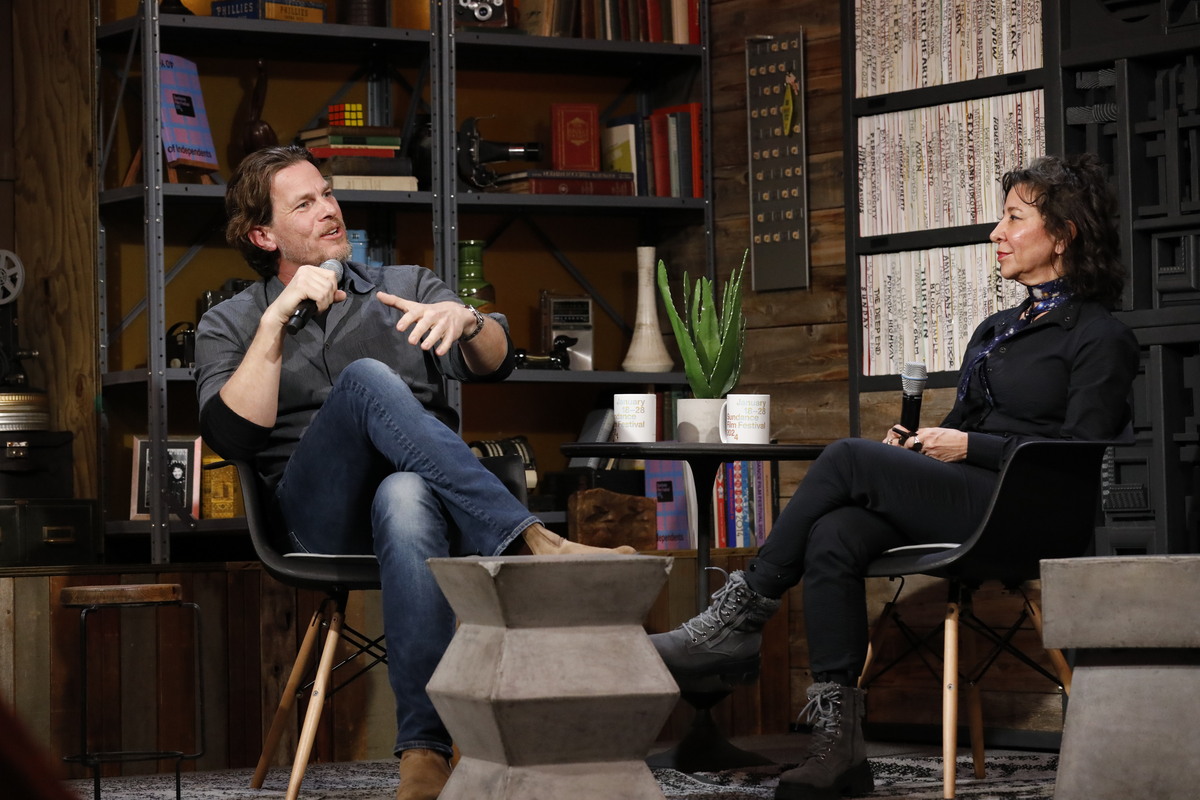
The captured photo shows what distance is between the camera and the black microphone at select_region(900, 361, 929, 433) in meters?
2.90

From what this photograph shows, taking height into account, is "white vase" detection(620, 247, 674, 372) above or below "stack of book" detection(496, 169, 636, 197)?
below

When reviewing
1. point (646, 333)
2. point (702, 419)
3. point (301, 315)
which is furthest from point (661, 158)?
point (301, 315)

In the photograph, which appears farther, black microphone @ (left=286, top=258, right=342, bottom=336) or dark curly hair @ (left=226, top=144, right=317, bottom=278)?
dark curly hair @ (left=226, top=144, right=317, bottom=278)

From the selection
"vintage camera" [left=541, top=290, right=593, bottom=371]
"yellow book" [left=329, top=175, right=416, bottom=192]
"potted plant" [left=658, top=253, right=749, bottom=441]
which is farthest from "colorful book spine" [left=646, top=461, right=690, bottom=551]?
"yellow book" [left=329, top=175, right=416, bottom=192]

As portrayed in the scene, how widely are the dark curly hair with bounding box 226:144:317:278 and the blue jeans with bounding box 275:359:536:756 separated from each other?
557mm

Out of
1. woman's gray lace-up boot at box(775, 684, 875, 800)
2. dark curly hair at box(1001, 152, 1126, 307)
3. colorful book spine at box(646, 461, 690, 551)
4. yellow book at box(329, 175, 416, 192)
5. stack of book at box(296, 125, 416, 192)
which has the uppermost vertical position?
stack of book at box(296, 125, 416, 192)

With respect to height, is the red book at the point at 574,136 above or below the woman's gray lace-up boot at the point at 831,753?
above

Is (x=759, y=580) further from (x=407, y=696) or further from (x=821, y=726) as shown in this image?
(x=407, y=696)

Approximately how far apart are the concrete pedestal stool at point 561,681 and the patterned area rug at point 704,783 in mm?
778

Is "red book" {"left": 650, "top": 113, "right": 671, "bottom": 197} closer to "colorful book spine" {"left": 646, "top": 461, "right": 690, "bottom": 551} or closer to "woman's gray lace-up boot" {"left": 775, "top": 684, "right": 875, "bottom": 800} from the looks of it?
"colorful book spine" {"left": 646, "top": 461, "right": 690, "bottom": 551}

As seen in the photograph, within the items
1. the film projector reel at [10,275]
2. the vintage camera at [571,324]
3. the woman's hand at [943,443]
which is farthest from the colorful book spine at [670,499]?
the film projector reel at [10,275]

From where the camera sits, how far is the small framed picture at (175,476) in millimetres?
3875

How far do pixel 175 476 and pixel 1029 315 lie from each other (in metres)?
2.14

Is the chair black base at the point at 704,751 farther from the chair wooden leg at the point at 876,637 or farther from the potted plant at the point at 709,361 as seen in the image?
the potted plant at the point at 709,361
